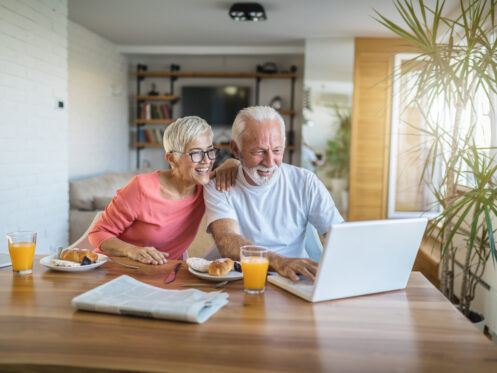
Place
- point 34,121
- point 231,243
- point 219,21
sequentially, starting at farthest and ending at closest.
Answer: point 219,21 → point 34,121 → point 231,243

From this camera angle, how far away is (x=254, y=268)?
1187mm

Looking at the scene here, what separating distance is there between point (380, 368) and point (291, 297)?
1.25 ft

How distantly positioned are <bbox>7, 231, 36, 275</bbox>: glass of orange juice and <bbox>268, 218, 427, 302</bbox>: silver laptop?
2.50ft

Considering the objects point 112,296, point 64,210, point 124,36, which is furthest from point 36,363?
point 124,36

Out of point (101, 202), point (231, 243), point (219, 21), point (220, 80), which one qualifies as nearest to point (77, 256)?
point (231, 243)

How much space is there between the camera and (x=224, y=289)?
48.5 inches

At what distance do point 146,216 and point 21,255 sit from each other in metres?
0.55

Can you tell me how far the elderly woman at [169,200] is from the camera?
1.76 m

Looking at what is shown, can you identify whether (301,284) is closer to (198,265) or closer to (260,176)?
(198,265)

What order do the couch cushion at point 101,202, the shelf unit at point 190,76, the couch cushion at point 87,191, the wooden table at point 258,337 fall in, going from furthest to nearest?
the shelf unit at point 190,76, the couch cushion at point 87,191, the couch cushion at point 101,202, the wooden table at point 258,337

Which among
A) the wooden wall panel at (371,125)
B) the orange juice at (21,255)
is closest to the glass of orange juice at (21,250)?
the orange juice at (21,255)

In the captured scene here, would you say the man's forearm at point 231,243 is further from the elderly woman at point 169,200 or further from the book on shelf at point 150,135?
the book on shelf at point 150,135

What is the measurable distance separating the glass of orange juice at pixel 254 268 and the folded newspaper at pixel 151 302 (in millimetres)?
84

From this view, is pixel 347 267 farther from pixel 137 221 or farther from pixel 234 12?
pixel 234 12
